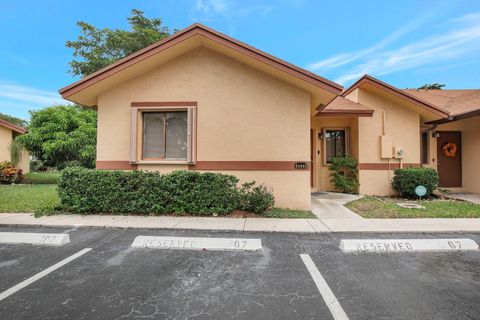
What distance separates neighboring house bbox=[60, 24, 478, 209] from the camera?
23.9 ft

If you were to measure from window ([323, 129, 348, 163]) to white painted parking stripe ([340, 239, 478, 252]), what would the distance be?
6671mm

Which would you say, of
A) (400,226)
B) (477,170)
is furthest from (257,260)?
(477,170)

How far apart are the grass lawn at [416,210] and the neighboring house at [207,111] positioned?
180 cm

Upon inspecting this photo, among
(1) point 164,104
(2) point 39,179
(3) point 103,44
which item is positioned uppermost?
(3) point 103,44

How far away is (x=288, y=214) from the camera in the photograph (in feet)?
21.9

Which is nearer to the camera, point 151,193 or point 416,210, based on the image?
point 151,193

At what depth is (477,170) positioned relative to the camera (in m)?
10.2

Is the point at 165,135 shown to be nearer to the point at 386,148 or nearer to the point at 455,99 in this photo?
the point at 386,148

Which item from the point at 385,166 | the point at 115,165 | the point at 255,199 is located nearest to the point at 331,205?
the point at 255,199

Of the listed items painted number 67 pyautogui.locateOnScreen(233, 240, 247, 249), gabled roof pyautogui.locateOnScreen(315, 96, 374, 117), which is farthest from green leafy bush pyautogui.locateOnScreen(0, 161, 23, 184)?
gabled roof pyautogui.locateOnScreen(315, 96, 374, 117)

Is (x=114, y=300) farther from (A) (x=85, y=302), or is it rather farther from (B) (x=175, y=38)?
(B) (x=175, y=38)

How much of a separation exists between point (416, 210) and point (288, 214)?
12.7 feet

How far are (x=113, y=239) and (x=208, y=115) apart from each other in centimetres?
436

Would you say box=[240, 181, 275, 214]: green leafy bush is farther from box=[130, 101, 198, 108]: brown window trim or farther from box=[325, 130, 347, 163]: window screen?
box=[325, 130, 347, 163]: window screen
